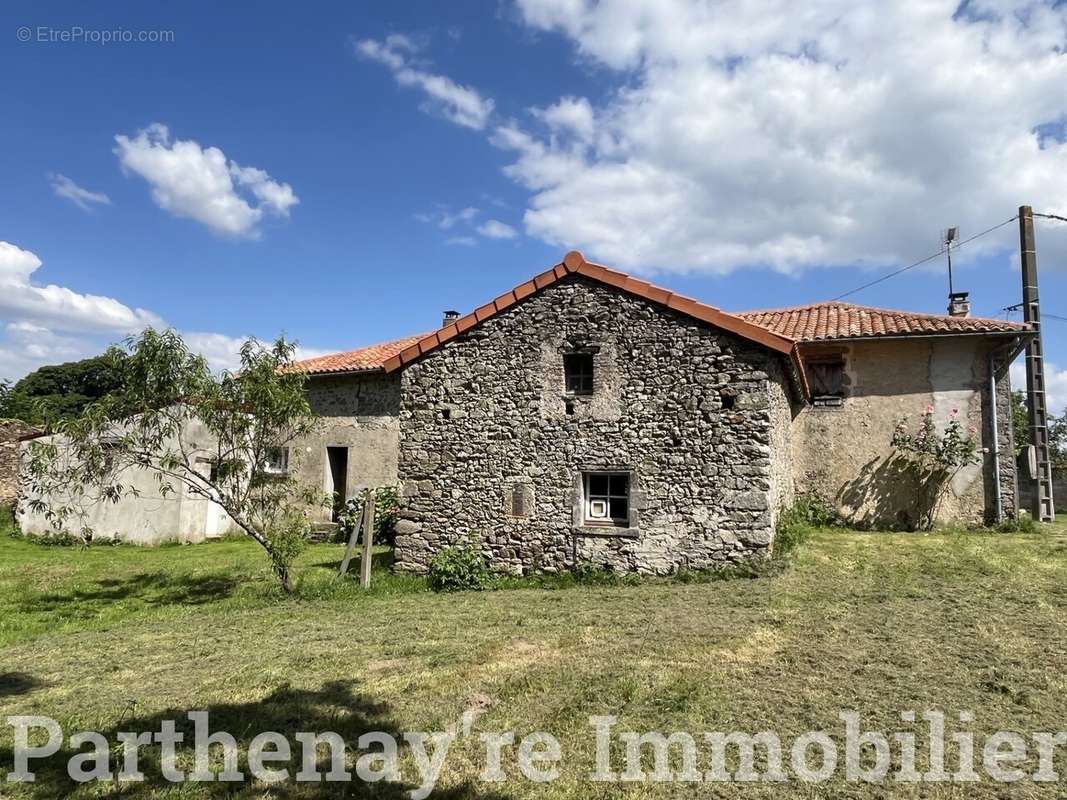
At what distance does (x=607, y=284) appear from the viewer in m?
9.90

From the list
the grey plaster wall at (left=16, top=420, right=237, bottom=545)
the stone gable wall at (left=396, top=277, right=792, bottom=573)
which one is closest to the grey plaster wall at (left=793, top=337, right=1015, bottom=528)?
the stone gable wall at (left=396, top=277, right=792, bottom=573)

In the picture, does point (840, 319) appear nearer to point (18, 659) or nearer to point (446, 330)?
point (446, 330)

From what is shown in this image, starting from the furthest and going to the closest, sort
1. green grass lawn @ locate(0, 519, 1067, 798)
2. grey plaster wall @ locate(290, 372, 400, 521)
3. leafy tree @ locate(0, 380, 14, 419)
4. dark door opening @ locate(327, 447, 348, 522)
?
leafy tree @ locate(0, 380, 14, 419)
dark door opening @ locate(327, 447, 348, 522)
grey plaster wall @ locate(290, 372, 400, 521)
green grass lawn @ locate(0, 519, 1067, 798)

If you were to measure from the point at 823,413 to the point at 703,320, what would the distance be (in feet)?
20.1

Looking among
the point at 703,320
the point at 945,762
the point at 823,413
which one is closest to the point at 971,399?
the point at 823,413

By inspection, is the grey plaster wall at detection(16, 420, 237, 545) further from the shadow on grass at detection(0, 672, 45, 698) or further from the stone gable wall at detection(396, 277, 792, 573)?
the shadow on grass at detection(0, 672, 45, 698)

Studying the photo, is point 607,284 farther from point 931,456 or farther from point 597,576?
point 931,456

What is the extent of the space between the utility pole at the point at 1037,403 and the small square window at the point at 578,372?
10279 mm

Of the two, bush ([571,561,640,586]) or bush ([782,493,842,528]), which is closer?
bush ([571,561,640,586])

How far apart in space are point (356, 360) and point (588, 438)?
9.22m

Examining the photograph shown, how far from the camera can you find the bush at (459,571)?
9.70 meters

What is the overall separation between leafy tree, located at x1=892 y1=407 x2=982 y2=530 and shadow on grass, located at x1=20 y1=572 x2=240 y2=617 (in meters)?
12.9

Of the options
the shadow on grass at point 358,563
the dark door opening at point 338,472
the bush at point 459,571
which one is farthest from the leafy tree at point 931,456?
the dark door opening at point 338,472

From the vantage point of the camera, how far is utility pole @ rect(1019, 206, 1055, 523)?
14.0 metres
